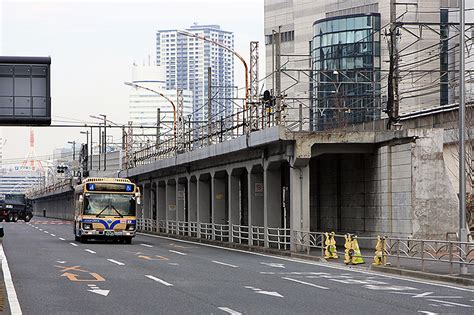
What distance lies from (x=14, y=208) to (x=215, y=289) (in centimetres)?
8616

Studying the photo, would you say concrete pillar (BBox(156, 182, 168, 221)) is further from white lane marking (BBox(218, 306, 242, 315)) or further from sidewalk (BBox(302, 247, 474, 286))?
white lane marking (BBox(218, 306, 242, 315))

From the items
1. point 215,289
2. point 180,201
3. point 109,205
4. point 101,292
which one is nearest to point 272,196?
point 109,205

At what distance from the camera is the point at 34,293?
1841cm

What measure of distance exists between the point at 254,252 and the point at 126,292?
65.0ft

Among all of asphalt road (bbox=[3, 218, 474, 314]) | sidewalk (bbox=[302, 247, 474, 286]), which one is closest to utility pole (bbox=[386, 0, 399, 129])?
A: sidewalk (bbox=[302, 247, 474, 286])

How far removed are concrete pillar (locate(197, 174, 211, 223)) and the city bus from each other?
8.32m

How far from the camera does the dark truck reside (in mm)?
101250

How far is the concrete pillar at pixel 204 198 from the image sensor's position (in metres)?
54.2

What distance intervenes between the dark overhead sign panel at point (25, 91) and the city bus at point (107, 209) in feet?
47.7

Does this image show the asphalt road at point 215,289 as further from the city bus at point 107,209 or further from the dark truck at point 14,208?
the dark truck at point 14,208

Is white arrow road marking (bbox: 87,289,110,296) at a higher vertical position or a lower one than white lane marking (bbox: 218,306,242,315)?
higher

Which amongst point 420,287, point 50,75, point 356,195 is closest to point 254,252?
point 356,195

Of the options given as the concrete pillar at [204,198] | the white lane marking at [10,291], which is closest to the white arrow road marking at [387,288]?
the white lane marking at [10,291]

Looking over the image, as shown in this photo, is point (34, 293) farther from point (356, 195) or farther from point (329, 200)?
point (329, 200)
